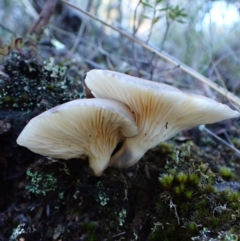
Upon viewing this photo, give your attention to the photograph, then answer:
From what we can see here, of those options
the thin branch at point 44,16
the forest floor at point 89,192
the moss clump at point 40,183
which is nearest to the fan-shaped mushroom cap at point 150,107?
the forest floor at point 89,192

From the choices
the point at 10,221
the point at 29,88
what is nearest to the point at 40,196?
the point at 10,221

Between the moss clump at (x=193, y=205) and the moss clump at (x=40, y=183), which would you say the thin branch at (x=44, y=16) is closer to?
the moss clump at (x=40, y=183)

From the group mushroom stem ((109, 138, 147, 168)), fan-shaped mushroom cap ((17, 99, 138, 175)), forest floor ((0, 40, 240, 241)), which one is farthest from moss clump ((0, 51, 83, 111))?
mushroom stem ((109, 138, 147, 168))

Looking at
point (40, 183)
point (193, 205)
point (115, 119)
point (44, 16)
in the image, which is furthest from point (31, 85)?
point (193, 205)

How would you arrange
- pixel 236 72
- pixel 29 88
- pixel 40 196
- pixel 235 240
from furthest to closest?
pixel 236 72, pixel 29 88, pixel 40 196, pixel 235 240

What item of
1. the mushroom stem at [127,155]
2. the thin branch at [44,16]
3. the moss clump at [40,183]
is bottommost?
the moss clump at [40,183]

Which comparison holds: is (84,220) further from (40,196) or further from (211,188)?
(211,188)

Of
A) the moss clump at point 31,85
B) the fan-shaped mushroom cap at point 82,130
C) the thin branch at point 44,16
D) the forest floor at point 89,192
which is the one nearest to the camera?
the fan-shaped mushroom cap at point 82,130

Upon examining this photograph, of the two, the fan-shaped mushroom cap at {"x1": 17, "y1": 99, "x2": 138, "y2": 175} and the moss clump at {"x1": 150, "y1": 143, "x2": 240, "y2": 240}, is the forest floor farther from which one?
the fan-shaped mushroom cap at {"x1": 17, "y1": 99, "x2": 138, "y2": 175}
